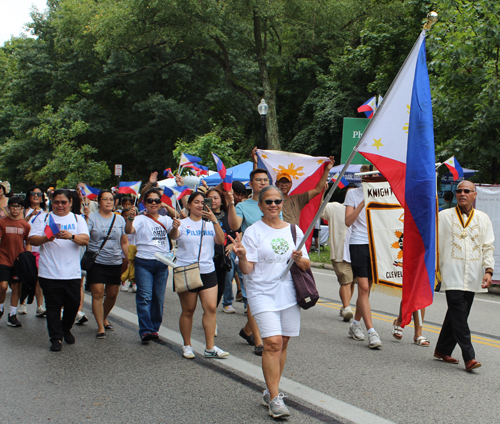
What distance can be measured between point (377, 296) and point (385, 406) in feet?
20.2

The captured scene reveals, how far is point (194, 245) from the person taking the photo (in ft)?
20.0

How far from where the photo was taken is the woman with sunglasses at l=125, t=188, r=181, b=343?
668 cm

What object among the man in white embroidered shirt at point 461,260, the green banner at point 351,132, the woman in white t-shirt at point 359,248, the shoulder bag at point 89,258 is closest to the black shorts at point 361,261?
the woman in white t-shirt at point 359,248

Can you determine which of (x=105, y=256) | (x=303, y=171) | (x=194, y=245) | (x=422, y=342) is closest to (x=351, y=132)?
(x=303, y=171)

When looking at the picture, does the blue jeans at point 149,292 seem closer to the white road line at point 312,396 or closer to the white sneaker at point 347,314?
the white road line at point 312,396

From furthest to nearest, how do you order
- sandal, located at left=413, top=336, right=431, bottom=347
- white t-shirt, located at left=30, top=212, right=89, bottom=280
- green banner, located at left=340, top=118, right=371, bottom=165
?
green banner, located at left=340, top=118, right=371, bottom=165, sandal, located at left=413, top=336, right=431, bottom=347, white t-shirt, located at left=30, top=212, right=89, bottom=280

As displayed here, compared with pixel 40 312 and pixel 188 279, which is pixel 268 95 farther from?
pixel 188 279

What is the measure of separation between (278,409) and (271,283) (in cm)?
94

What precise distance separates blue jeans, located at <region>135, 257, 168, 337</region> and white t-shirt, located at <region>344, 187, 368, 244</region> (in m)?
2.42

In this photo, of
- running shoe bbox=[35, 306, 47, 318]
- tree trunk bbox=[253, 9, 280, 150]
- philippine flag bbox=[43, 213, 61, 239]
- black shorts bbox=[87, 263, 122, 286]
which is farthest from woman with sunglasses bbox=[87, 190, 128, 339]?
tree trunk bbox=[253, 9, 280, 150]

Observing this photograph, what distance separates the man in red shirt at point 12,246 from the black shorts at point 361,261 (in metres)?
4.49

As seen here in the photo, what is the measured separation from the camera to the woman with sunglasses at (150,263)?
6684mm

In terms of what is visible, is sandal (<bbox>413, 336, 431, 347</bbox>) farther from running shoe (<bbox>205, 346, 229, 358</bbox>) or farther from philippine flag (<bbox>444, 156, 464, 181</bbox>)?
philippine flag (<bbox>444, 156, 464, 181</bbox>)

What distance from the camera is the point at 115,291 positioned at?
732 centimetres
